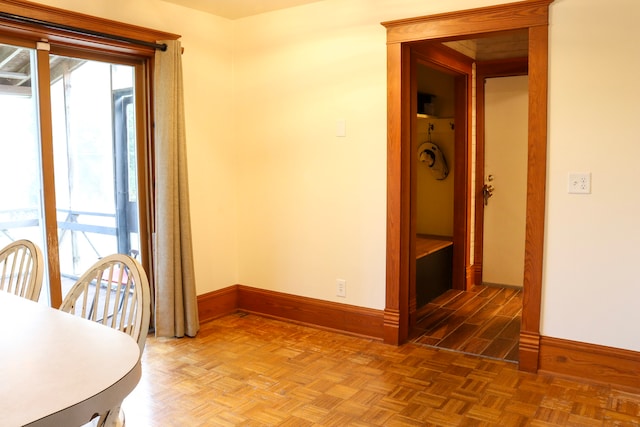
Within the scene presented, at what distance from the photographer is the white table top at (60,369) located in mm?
1053

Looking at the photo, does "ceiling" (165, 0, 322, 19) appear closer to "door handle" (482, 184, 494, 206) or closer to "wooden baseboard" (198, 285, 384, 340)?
"wooden baseboard" (198, 285, 384, 340)

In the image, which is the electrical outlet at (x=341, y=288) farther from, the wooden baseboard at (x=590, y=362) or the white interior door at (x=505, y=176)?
the white interior door at (x=505, y=176)

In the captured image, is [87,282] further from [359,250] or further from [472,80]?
[472,80]

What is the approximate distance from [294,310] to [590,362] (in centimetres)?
208

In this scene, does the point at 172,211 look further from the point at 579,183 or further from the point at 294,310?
the point at 579,183

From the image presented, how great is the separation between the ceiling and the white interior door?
2231 millimetres

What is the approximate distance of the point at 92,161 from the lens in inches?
145

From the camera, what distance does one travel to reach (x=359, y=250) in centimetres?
382

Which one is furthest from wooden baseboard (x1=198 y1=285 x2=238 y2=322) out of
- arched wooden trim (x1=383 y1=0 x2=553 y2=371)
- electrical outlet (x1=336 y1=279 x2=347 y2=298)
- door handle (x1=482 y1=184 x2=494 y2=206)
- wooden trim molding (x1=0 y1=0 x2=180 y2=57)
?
door handle (x1=482 y1=184 x2=494 y2=206)

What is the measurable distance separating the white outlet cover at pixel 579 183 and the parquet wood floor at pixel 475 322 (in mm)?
1149

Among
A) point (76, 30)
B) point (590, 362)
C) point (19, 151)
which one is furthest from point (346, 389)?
point (76, 30)

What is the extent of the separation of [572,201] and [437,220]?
2.67 m

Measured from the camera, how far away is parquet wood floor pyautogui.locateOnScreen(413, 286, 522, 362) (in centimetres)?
366

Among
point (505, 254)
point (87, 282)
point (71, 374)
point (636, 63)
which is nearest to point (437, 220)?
point (505, 254)
